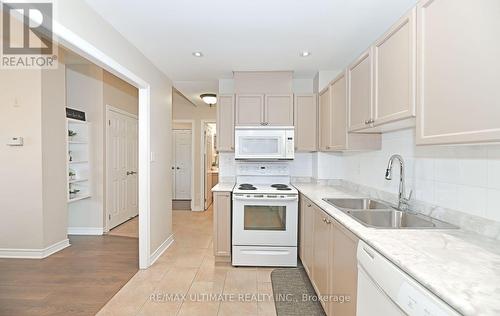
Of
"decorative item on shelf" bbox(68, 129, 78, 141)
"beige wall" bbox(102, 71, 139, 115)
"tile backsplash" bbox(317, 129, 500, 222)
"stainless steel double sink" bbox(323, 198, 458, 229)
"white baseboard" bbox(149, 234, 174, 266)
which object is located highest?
"beige wall" bbox(102, 71, 139, 115)

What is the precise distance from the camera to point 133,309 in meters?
2.24

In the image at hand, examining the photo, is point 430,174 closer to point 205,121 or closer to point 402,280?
point 402,280

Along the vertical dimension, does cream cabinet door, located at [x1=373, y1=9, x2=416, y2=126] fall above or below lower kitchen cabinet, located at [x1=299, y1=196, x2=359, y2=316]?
above

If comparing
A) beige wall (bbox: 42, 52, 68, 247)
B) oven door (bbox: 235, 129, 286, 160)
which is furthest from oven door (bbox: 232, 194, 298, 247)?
beige wall (bbox: 42, 52, 68, 247)

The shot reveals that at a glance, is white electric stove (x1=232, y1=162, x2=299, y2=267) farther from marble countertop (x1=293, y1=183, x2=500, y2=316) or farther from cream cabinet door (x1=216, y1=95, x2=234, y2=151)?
marble countertop (x1=293, y1=183, x2=500, y2=316)

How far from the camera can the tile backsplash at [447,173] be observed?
1.38m

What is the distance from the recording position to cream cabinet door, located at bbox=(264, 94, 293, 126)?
11.7ft

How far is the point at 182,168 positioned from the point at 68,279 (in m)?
5.09

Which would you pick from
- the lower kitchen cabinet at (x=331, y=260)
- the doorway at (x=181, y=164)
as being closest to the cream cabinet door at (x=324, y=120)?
the lower kitchen cabinet at (x=331, y=260)

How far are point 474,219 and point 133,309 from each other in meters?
2.48

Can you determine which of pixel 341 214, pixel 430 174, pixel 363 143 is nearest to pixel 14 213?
pixel 341 214

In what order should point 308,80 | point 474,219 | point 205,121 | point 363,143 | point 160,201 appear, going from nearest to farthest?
point 474,219 → point 363,143 → point 160,201 → point 308,80 → point 205,121

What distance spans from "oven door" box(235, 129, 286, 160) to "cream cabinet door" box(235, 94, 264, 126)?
0.19 m

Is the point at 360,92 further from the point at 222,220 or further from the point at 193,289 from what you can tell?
the point at 193,289
